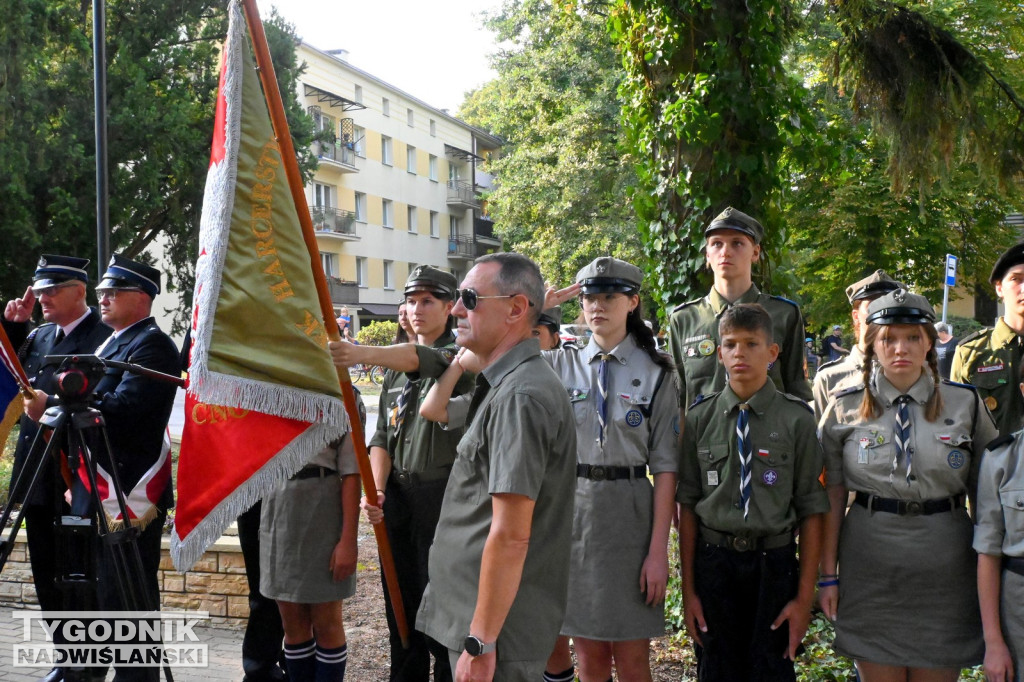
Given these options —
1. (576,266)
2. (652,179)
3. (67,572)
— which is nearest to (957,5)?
(652,179)

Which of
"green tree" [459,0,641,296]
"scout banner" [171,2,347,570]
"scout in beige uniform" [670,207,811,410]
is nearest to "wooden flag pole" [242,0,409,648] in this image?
"scout banner" [171,2,347,570]

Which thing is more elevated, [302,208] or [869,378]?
[302,208]

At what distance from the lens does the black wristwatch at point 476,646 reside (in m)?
2.27

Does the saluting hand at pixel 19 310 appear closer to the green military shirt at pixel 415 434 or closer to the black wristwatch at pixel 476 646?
the green military shirt at pixel 415 434

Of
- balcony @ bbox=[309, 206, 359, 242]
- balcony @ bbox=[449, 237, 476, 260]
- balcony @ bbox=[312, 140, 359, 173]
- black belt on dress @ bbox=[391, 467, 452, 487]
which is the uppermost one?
balcony @ bbox=[312, 140, 359, 173]

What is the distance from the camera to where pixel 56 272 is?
4.48m

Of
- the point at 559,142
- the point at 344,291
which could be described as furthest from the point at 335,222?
the point at 559,142

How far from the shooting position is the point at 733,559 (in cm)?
315

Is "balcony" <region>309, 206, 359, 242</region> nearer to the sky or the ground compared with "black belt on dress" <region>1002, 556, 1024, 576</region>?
nearer to the sky

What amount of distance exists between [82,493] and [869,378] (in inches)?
123

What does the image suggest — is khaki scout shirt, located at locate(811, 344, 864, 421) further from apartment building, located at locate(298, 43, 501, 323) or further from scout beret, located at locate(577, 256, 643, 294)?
apartment building, located at locate(298, 43, 501, 323)

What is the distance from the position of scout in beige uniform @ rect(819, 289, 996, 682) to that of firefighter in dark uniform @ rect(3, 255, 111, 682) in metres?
3.61

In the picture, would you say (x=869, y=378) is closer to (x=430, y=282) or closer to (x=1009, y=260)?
(x=1009, y=260)

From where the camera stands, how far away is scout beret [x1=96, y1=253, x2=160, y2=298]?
4.08 m
